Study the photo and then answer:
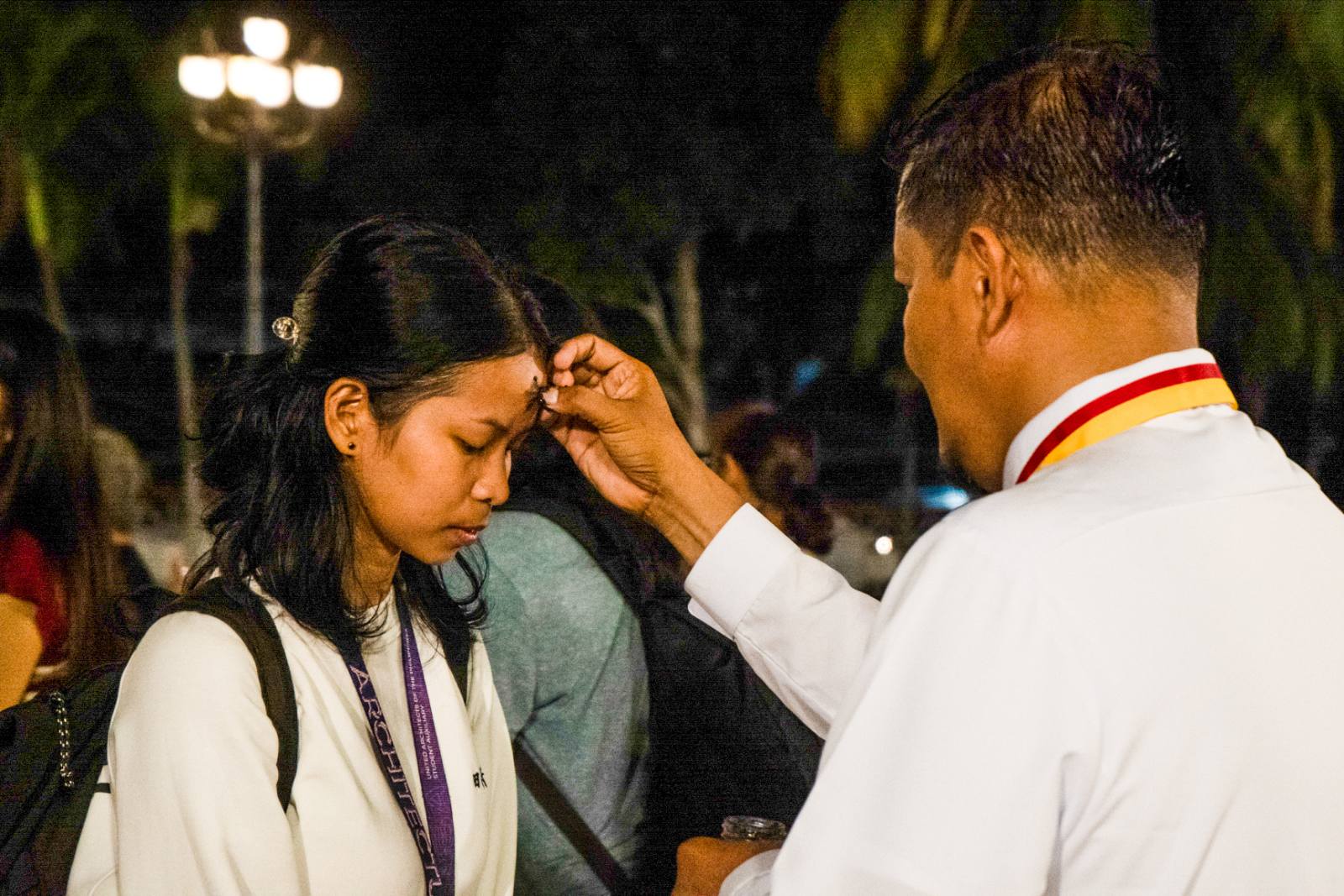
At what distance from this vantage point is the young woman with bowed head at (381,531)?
1.88 metres

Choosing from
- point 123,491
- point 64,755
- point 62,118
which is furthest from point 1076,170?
point 62,118

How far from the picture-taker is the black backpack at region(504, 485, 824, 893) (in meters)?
3.02

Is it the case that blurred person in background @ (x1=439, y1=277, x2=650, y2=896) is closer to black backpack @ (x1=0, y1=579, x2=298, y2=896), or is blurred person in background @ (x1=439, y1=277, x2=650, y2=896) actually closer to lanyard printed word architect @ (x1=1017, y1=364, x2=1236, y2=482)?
black backpack @ (x1=0, y1=579, x2=298, y2=896)

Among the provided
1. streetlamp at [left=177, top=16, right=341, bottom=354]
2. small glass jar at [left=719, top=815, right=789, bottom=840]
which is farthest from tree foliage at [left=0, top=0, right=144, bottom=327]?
small glass jar at [left=719, top=815, right=789, bottom=840]

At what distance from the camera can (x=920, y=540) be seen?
142 cm

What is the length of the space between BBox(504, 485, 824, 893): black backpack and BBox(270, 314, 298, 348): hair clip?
0.90m

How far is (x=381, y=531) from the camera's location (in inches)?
88.9

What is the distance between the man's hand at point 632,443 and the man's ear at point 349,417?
0.38m

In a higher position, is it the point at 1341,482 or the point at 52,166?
the point at 52,166

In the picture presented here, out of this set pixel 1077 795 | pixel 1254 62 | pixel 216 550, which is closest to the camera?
pixel 1077 795

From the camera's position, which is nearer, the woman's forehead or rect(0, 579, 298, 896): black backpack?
rect(0, 579, 298, 896): black backpack

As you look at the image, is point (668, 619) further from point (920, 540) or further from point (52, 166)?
point (52, 166)

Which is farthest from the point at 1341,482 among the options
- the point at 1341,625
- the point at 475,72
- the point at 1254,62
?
the point at 475,72

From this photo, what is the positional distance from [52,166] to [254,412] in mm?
22570
